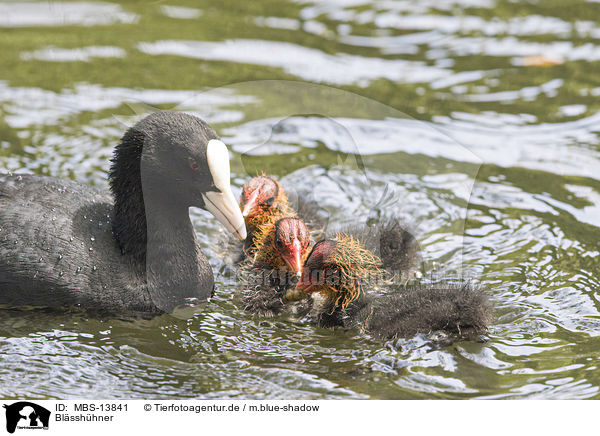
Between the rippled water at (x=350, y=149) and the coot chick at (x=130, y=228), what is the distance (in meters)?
0.18

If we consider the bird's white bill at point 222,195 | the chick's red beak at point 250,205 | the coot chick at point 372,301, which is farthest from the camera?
the chick's red beak at point 250,205

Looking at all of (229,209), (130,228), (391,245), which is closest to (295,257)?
(229,209)

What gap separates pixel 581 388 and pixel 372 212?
2.31 m

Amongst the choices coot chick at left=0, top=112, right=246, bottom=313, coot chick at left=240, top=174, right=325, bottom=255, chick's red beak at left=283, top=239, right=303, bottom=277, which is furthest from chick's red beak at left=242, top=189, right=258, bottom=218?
chick's red beak at left=283, top=239, right=303, bottom=277

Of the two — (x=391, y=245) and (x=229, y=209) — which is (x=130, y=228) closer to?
(x=229, y=209)

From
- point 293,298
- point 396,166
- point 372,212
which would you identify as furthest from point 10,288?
point 396,166

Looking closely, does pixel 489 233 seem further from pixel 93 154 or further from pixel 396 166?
pixel 93 154
